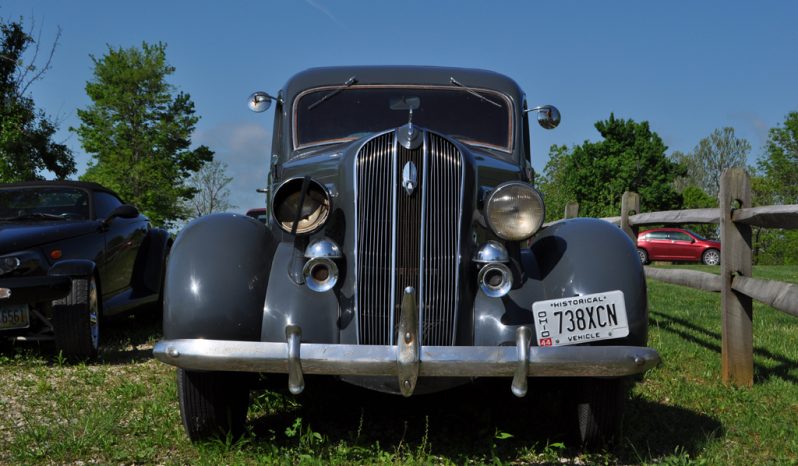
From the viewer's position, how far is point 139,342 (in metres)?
7.11

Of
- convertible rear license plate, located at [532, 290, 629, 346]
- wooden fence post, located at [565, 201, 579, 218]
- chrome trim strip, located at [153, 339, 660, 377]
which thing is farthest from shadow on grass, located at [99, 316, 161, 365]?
wooden fence post, located at [565, 201, 579, 218]

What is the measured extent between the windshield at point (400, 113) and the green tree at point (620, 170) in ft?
139

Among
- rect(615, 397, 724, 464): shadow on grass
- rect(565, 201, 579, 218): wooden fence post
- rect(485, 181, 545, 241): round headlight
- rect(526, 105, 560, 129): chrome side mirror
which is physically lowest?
rect(615, 397, 724, 464): shadow on grass

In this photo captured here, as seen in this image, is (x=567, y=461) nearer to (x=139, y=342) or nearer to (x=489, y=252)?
(x=489, y=252)

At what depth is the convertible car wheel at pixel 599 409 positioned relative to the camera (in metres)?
3.52

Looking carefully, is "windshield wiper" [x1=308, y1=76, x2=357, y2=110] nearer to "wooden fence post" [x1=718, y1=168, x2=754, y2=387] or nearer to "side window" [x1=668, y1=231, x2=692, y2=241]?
"wooden fence post" [x1=718, y1=168, x2=754, y2=387]

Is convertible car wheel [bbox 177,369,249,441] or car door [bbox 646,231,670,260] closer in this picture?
convertible car wheel [bbox 177,369,249,441]

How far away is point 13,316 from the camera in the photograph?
5723 mm

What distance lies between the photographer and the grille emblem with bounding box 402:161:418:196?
134 inches

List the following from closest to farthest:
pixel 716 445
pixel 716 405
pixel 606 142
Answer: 1. pixel 716 445
2. pixel 716 405
3. pixel 606 142

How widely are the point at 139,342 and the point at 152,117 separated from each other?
1298 inches

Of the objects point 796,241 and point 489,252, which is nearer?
point 489,252

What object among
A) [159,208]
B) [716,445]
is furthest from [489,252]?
[159,208]

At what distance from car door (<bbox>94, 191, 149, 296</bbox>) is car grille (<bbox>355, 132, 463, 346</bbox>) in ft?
12.9
